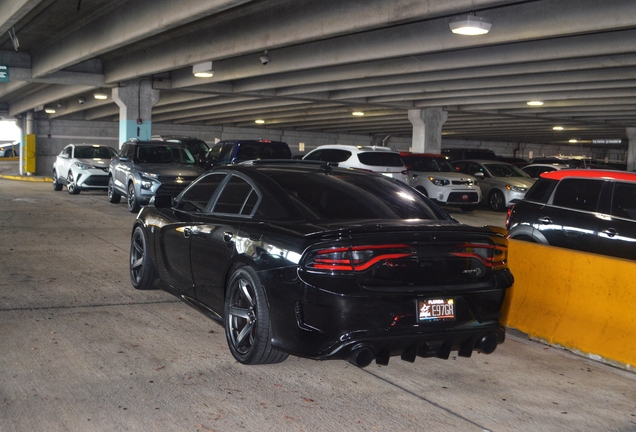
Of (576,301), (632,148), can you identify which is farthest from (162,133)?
(576,301)

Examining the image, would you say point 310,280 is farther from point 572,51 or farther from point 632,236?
point 572,51

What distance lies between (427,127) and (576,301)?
2659cm

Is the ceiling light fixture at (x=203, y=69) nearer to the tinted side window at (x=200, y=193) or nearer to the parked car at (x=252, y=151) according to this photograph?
the parked car at (x=252, y=151)

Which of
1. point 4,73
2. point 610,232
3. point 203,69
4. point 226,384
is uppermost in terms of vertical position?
point 203,69

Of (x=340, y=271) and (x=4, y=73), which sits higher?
(x=4, y=73)

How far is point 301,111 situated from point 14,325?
3357 centimetres

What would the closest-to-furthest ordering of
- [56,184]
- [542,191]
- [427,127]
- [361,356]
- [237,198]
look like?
[361,356] < [237,198] < [542,191] < [56,184] < [427,127]

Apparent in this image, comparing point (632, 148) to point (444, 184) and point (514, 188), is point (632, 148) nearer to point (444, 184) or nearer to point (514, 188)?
point (514, 188)

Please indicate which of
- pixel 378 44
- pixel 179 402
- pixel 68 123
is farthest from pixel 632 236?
pixel 68 123

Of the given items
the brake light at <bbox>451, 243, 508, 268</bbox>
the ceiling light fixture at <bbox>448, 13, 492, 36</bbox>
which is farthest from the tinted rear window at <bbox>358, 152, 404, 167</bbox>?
the brake light at <bbox>451, 243, 508, 268</bbox>

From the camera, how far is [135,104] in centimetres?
2838

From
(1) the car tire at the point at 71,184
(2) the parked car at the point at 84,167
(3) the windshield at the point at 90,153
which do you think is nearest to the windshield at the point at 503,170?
(2) the parked car at the point at 84,167

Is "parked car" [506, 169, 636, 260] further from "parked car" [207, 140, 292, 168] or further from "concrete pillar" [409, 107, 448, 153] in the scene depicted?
"concrete pillar" [409, 107, 448, 153]

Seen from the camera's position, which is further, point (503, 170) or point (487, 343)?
point (503, 170)
